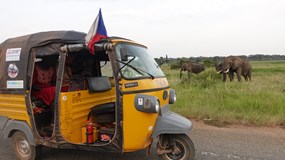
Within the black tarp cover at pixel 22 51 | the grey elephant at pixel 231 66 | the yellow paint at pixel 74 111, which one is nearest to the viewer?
the yellow paint at pixel 74 111

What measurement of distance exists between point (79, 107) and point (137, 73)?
1.24m

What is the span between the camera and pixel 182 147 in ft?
15.7

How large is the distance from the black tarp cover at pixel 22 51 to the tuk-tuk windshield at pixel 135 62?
2.83ft

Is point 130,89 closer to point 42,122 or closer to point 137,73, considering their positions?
point 137,73

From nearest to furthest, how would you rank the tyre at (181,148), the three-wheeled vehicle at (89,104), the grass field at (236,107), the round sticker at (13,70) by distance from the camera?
1. the three-wheeled vehicle at (89,104)
2. the tyre at (181,148)
3. the round sticker at (13,70)
4. the grass field at (236,107)

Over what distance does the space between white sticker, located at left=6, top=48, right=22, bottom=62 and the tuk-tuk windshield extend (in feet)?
6.07

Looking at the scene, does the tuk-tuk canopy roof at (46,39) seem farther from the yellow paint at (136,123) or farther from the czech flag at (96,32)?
the yellow paint at (136,123)

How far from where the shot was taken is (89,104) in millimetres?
5430

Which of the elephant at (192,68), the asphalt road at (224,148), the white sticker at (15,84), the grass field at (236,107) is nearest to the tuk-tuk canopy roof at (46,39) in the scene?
the white sticker at (15,84)

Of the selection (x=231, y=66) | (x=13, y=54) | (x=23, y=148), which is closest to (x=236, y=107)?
(x=23, y=148)

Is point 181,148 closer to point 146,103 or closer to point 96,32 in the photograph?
point 146,103

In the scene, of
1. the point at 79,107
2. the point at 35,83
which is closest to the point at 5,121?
the point at 35,83

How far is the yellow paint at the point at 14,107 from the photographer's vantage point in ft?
17.0

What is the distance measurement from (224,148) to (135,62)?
2386mm
